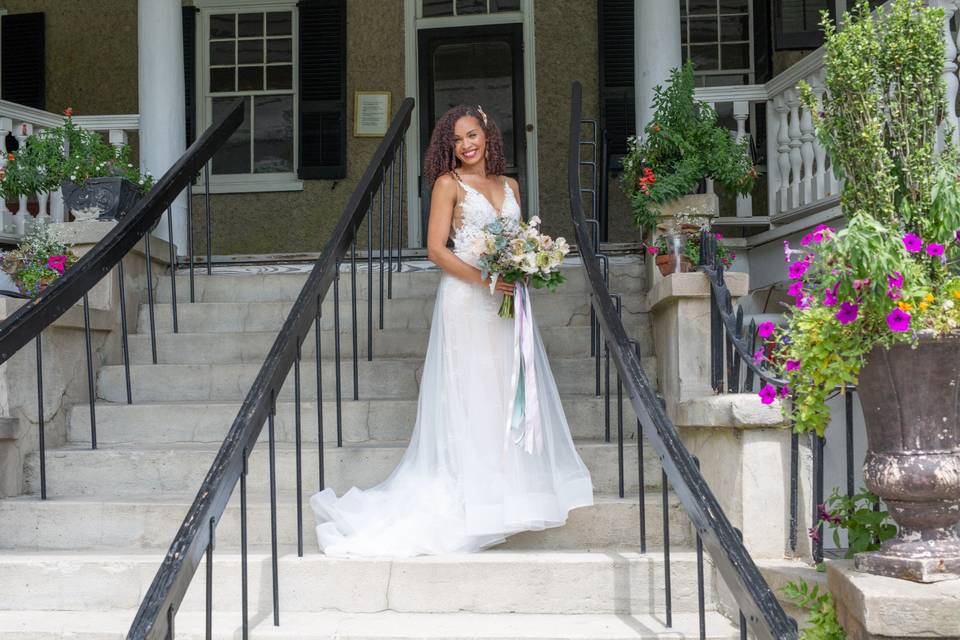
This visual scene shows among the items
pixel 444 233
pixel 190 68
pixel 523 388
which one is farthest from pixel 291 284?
pixel 190 68

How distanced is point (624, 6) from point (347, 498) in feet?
19.1

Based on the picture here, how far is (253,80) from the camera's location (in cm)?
920

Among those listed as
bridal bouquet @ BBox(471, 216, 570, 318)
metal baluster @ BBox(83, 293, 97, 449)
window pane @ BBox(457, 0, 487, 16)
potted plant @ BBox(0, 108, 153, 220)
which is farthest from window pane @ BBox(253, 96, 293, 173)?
bridal bouquet @ BBox(471, 216, 570, 318)

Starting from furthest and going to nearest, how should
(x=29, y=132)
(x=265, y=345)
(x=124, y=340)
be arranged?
(x=29, y=132), (x=265, y=345), (x=124, y=340)

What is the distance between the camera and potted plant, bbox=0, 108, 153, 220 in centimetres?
555

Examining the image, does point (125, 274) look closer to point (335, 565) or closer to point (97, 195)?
point (97, 195)

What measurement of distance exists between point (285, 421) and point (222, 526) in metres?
0.78

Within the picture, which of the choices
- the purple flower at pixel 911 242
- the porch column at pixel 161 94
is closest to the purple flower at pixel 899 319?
the purple flower at pixel 911 242

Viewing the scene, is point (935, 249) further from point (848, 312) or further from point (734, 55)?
point (734, 55)

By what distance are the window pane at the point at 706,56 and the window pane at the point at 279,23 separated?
3613 mm

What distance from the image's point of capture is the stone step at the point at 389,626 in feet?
10.4

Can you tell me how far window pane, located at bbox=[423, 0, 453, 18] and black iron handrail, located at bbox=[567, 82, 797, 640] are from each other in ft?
17.8

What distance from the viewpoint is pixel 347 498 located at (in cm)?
385

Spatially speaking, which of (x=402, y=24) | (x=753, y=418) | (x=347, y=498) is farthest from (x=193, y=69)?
(x=753, y=418)
